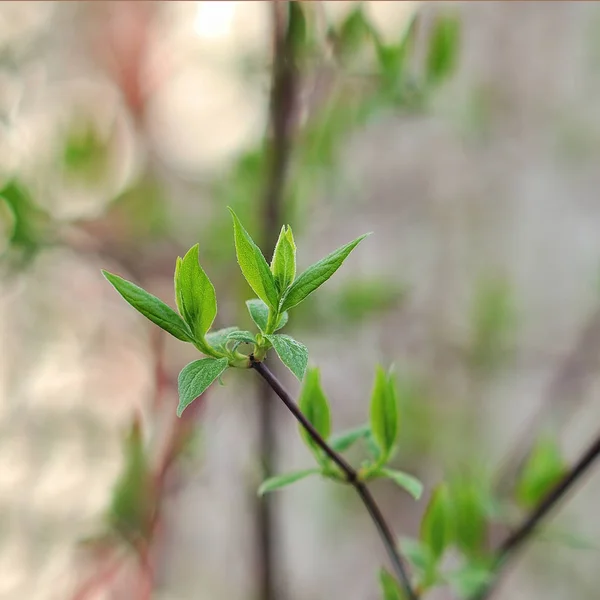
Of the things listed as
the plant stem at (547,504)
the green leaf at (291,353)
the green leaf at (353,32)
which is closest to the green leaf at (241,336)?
the green leaf at (291,353)

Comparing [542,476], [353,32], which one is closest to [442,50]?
[353,32]

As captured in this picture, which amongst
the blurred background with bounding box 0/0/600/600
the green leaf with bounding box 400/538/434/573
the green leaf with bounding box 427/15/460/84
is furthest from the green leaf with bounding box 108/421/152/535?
the green leaf with bounding box 427/15/460/84

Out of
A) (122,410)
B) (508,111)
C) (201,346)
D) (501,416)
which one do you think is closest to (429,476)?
(501,416)

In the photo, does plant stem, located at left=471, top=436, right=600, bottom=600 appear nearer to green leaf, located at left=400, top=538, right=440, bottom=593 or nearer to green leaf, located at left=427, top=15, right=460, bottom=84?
green leaf, located at left=400, top=538, right=440, bottom=593

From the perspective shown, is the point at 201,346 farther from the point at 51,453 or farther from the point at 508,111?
the point at 508,111

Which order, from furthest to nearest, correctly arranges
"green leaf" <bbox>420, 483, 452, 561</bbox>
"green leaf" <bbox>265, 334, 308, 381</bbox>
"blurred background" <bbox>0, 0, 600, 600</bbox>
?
"blurred background" <bbox>0, 0, 600, 600</bbox>, "green leaf" <bbox>420, 483, 452, 561</bbox>, "green leaf" <bbox>265, 334, 308, 381</bbox>

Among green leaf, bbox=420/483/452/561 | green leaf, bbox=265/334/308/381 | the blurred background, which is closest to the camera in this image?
green leaf, bbox=265/334/308/381

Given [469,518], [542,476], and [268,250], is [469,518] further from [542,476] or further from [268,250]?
[268,250]
